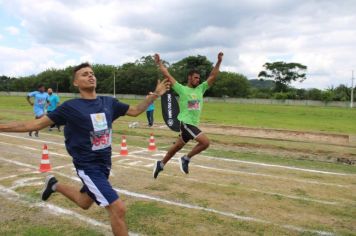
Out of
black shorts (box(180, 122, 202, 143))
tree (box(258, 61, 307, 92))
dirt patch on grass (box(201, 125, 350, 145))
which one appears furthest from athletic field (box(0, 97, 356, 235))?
tree (box(258, 61, 307, 92))

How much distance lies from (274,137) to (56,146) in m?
8.72


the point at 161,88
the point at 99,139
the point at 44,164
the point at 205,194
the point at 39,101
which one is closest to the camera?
the point at 99,139

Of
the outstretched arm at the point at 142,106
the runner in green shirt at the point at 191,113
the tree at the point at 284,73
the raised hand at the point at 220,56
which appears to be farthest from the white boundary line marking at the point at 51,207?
the tree at the point at 284,73

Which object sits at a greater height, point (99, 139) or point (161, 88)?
point (161, 88)

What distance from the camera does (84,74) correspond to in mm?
4609

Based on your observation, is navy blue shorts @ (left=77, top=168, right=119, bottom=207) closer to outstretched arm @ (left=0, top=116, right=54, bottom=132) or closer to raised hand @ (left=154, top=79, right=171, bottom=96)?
outstretched arm @ (left=0, top=116, right=54, bottom=132)

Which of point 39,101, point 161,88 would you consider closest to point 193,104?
point 161,88

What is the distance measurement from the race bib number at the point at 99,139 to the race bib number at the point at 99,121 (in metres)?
0.04

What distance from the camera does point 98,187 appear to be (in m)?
4.32

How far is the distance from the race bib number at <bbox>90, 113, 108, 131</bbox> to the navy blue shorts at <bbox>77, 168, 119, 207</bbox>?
1.47 ft

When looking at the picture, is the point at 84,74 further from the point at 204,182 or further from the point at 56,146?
the point at 56,146

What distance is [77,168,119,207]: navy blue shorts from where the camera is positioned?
4.28 meters

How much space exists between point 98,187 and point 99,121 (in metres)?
0.70

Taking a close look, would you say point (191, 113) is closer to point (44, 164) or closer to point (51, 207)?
point (51, 207)
